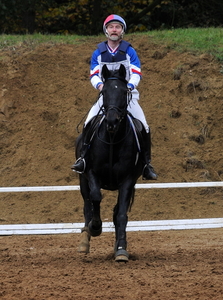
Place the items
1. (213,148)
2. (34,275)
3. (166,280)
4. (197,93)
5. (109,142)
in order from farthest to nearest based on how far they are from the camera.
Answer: (197,93) → (213,148) → (109,142) → (34,275) → (166,280)

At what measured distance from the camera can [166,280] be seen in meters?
6.61

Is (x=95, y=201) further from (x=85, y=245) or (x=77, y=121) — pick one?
(x=77, y=121)

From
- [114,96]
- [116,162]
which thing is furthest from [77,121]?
[114,96]

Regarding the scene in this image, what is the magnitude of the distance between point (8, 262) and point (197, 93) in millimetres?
9559

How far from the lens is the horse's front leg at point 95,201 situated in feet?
26.5

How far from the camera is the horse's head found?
7.28 metres

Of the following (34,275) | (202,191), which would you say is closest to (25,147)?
(202,191)

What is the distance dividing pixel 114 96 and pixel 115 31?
4.32 ft

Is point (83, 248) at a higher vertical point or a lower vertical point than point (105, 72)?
lower

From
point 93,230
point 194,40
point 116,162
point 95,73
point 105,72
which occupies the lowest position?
point 93,230

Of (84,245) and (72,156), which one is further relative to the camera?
(72,156)

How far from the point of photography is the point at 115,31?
838cm

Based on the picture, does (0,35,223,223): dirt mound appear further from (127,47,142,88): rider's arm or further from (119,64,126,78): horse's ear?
(119,64,126,78): horse's ear

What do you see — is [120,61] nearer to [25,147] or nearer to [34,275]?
[34,275]
